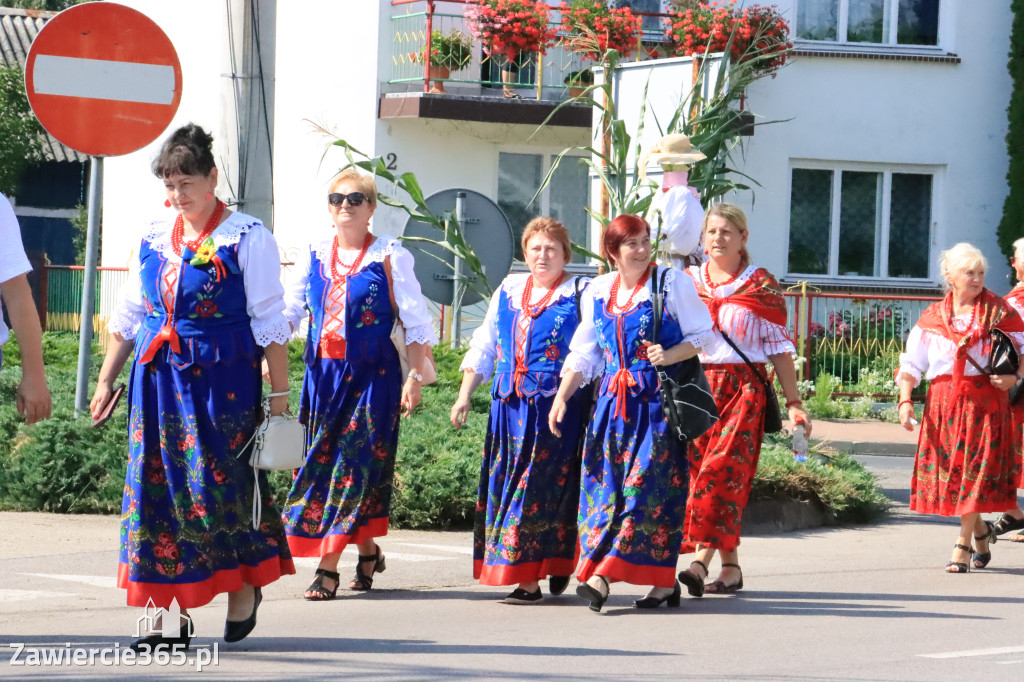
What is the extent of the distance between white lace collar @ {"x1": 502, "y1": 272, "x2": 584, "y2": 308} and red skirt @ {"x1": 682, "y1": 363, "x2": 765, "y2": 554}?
853 mm

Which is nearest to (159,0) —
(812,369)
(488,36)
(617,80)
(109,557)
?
(488,36)

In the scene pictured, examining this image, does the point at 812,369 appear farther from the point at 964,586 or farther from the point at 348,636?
the point at 348,636

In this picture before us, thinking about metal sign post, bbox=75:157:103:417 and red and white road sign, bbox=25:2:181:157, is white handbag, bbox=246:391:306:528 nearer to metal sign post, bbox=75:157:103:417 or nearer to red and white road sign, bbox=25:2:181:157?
red and white road sign, bbox=25:2:181:157

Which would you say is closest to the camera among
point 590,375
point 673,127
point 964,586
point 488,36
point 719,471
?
point 590,375

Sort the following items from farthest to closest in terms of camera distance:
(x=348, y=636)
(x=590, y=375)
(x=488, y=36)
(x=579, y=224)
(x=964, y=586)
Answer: (x=579, y=224) → (x=488, y=36) → (x=964, y=586) → (x=590, y=375) → (x=348, y=636)

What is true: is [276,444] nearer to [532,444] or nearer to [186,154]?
[186,154]

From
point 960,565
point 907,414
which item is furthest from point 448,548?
point 960,565

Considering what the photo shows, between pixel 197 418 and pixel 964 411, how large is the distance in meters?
4.66

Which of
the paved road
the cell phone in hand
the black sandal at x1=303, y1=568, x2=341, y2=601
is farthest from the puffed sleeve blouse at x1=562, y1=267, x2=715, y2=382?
the cell phone in hand

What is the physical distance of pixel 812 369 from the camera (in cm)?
1989

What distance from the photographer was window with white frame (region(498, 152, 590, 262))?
21.4 metres

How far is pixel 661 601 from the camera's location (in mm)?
7266

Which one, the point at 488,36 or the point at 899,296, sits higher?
the point at 488,36

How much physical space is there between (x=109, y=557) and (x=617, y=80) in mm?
5540
